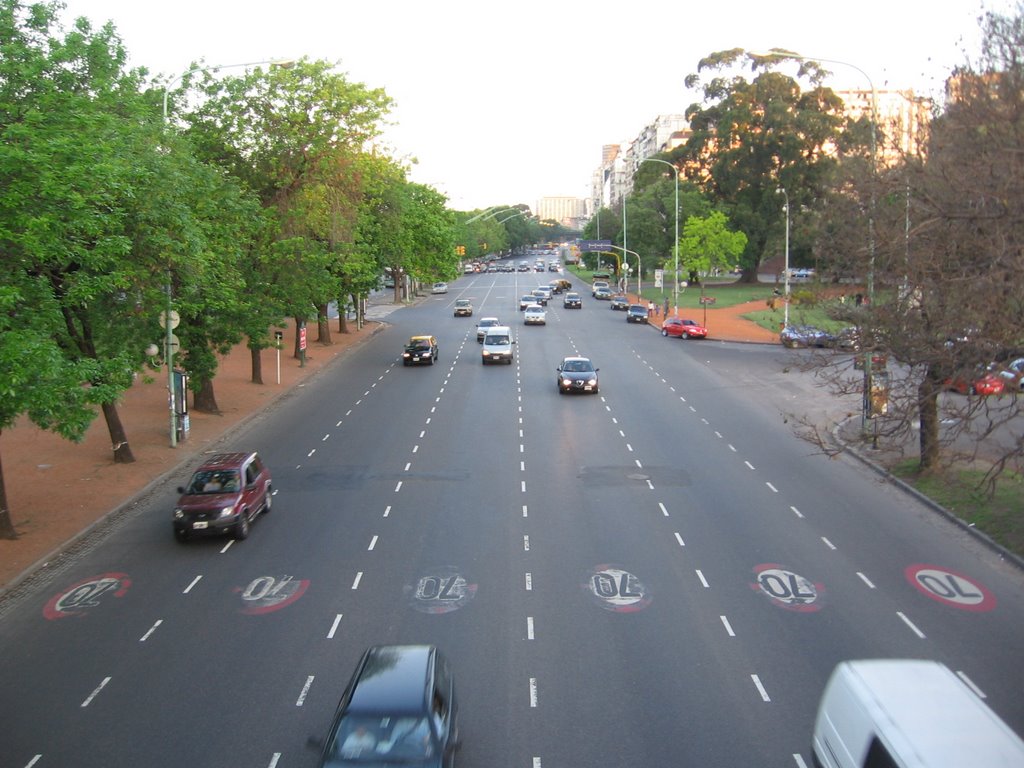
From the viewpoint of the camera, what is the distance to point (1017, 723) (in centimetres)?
1028

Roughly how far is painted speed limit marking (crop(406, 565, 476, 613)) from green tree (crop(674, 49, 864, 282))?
233 feet

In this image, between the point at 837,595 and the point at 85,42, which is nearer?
the point at 837,595

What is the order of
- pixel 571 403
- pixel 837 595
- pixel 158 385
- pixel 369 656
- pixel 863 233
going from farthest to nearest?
pixel 158 385 < pixel 571 403 < pixel 863 233 < pixel 837 595 < pixel 369 656

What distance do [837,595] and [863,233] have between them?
24.3ft

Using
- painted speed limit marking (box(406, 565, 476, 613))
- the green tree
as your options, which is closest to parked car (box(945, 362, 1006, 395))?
painted speed limit marking (box(406, 565, 476, 613))

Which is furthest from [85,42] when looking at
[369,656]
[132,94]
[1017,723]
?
[1017,723]

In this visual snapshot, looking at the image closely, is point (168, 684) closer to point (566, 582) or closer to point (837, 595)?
point (566, 582)

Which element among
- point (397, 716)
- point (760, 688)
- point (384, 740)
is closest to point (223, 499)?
point (397, 716)

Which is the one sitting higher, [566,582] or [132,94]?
[132,94]

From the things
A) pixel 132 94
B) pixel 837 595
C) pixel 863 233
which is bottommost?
pixel 837 595

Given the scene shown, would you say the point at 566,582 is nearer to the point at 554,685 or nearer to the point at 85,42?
the point at 554,685

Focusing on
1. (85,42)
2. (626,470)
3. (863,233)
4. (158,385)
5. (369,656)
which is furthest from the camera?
(158,385)

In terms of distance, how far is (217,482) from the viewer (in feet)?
59.5

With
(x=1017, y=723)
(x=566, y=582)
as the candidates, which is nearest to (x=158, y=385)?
(x=566, y=582)
